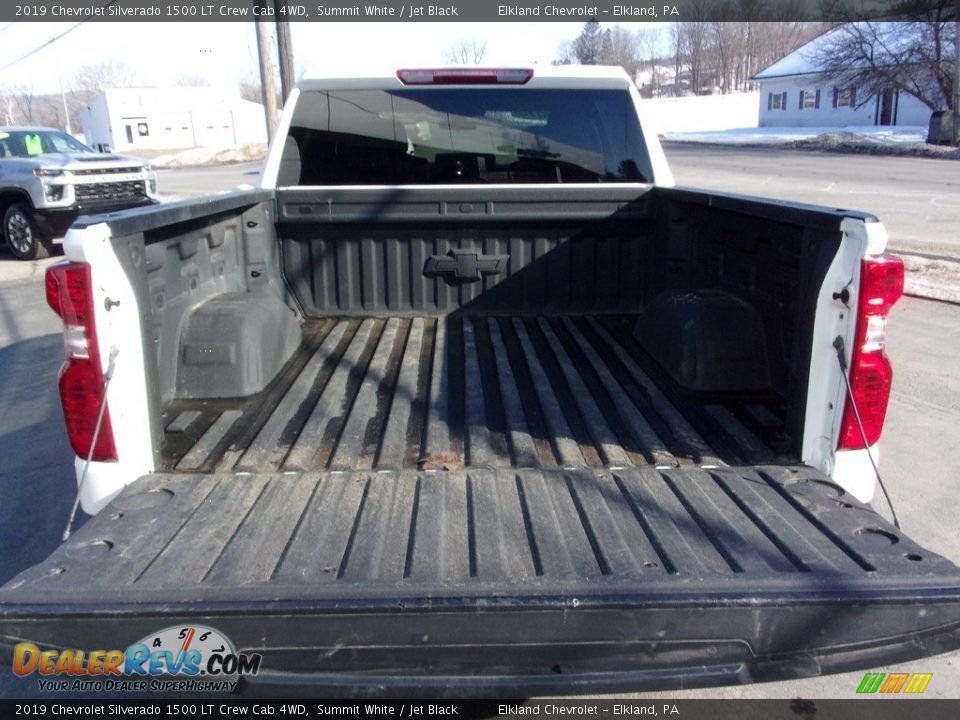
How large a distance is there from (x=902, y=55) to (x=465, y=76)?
45.2 metres

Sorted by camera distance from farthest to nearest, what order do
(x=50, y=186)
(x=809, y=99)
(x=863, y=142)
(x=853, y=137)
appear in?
(x=809, y=99) < (x=853, y=137) < (x=863, y=142) < (x=50, y=186)

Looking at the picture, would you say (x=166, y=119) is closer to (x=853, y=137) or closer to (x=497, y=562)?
(x=853, y=137)

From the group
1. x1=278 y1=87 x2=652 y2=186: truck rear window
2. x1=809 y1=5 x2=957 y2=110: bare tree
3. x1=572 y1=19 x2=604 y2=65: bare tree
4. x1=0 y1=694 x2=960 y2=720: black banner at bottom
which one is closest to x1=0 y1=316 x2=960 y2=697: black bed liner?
x1=0 y1=694 x2=960 y2=720: black banner at bottom

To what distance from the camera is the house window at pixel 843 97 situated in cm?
5089

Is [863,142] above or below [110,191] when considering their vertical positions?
below

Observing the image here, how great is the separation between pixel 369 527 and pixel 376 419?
96 centimetres

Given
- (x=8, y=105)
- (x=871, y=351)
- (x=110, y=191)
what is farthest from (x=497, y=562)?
(x=8, y=105)

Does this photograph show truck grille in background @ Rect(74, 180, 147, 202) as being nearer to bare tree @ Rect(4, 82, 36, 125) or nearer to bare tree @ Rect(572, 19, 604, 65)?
bare tree @ Rect(572, 19, 604, 65)

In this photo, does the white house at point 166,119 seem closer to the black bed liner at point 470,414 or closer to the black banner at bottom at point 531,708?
the black bed liner at point 470,414

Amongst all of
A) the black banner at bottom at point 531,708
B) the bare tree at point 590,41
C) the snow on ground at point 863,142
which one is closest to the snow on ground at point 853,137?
the snow on ground at point 863,142

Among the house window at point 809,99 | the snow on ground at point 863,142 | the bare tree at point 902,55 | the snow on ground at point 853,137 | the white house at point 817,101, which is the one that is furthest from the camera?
the house window at point 809,99

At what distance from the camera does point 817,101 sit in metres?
56.5

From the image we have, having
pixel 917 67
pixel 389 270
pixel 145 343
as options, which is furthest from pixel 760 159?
pixel 145 343

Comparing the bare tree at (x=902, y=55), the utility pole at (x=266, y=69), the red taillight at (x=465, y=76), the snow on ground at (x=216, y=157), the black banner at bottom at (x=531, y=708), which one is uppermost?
the bare tree at (x=902, y=55)
